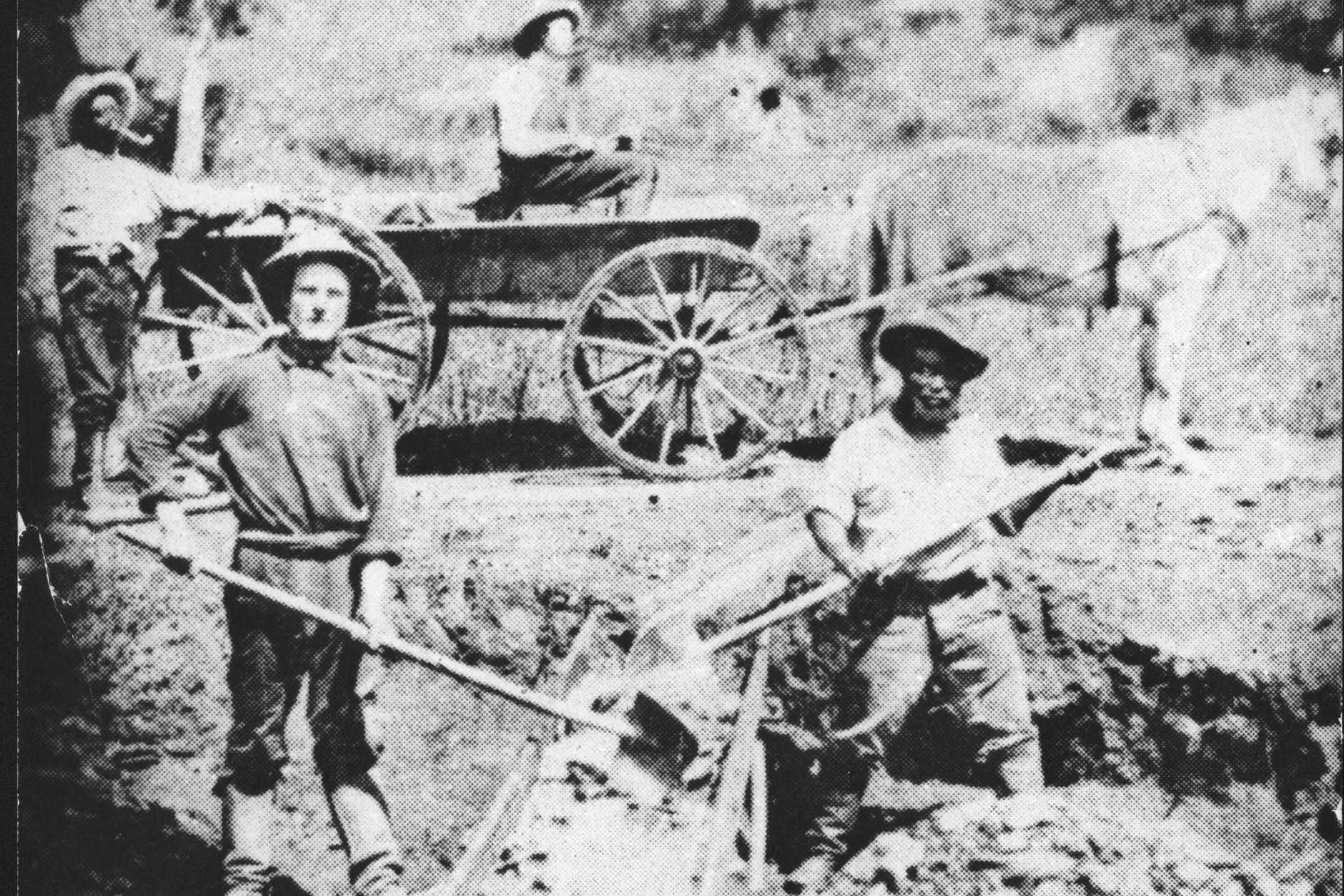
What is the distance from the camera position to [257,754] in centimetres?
356

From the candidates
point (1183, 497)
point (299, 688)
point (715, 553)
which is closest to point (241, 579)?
point (299, 688)

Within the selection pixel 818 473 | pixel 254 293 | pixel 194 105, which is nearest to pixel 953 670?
pixel 818 473

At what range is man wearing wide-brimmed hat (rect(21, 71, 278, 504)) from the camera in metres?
3.88

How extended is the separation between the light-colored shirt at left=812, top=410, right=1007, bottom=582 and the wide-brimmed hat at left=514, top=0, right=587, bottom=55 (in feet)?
6.15

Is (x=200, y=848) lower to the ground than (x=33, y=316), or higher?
lower

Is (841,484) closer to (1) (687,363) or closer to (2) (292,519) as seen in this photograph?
(1) (687,363)

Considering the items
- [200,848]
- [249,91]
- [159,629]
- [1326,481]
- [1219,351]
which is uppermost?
[249,91]

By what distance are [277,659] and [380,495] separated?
60 centimetres

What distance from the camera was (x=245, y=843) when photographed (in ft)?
11.8

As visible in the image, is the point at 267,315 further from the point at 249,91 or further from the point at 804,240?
Result: the point at 804,240

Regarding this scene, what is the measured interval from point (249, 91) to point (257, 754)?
2.37m

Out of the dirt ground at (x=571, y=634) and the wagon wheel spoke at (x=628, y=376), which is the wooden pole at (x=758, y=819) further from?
the wagon wheel spoke at (x=628, y=376)

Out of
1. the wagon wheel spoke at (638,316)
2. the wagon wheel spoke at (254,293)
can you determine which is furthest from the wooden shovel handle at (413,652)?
the wagon wheel spoke at (638,316)

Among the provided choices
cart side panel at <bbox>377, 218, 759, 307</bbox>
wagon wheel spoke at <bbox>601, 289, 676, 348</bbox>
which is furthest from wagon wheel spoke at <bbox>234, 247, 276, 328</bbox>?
wagon wheel spoke at <bbox>601, 289, 676, 348</bbox>
